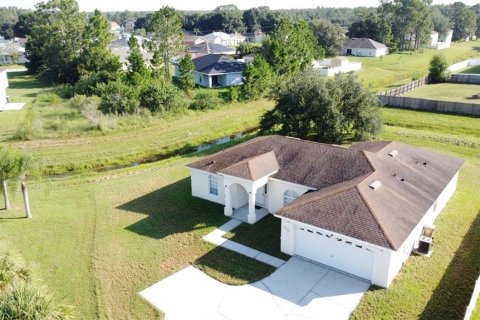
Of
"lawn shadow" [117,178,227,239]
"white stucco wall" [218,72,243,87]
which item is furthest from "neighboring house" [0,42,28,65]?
"lawn shadow" [117,178,227,239]

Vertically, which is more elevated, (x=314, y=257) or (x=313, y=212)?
(x=313, y=212)

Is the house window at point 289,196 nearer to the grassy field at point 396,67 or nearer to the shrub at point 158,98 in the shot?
the shrub at point 158,98

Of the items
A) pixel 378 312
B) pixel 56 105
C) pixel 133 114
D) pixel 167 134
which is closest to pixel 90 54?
pixel 56 105

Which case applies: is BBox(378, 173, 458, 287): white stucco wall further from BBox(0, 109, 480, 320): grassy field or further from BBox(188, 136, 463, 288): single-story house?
BBox(0, 109, 480, 320): grassy field

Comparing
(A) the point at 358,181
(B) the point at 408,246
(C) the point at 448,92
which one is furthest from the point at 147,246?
(C) the point at 448,92

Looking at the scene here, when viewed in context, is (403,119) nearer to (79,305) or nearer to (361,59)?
(79,305)

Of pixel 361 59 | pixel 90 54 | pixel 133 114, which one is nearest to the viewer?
pixel 133 114

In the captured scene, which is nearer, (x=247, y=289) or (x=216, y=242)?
(x=247, y=289)

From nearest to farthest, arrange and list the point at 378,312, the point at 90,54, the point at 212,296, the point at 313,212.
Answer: the point at 378,312, the point at 212,296, the point at 313,212, the point at 90,54
